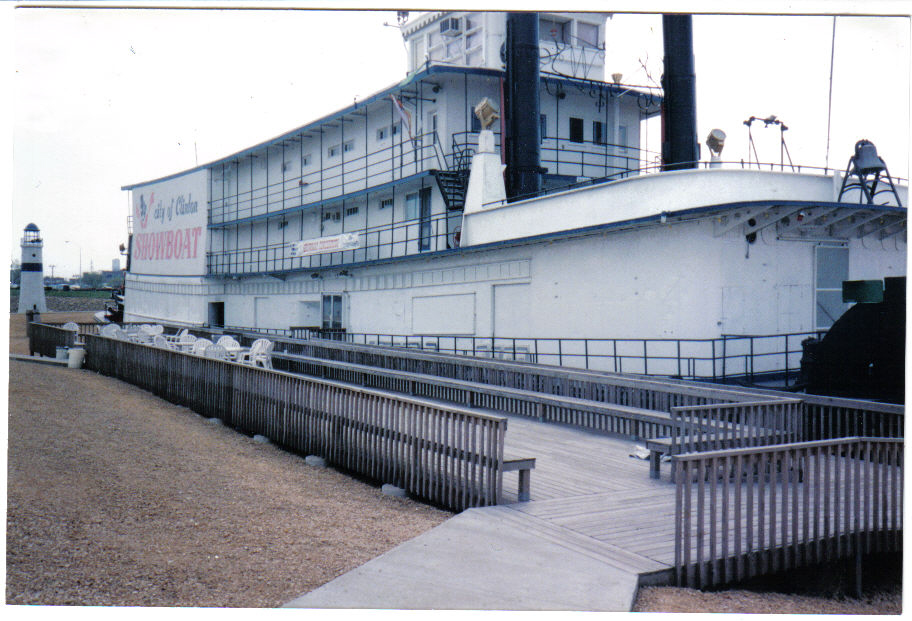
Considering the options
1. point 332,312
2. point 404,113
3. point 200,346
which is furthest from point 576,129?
point 200,346

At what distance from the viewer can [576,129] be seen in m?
23.7

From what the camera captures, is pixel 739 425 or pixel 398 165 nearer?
pixel 739 425

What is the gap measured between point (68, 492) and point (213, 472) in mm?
1478

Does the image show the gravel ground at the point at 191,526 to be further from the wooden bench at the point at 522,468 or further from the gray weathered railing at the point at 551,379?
the gray weathered railing at the point at 551,379

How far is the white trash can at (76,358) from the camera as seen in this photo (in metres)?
17.0

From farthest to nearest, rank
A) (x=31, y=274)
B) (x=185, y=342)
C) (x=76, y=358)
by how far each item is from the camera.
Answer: (x=185, y=342) < (x=76, y=358) < (x=31, y=274)

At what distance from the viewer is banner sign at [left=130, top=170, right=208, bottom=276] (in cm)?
3203

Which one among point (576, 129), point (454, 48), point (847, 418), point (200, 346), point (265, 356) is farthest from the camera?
point (454, 48)

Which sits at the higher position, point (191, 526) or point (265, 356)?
point (265, 356)

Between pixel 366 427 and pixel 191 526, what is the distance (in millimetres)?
2087

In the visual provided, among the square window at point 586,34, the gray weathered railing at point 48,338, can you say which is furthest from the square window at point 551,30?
the gray weathered railing at point 48,338

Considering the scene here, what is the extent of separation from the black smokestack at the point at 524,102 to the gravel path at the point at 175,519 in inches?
456

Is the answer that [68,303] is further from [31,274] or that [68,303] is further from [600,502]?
[600,502]

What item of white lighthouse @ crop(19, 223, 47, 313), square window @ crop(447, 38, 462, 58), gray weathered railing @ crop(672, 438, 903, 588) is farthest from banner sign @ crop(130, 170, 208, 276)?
gray weathered railing @ crop(672, 438, 903, 588)
